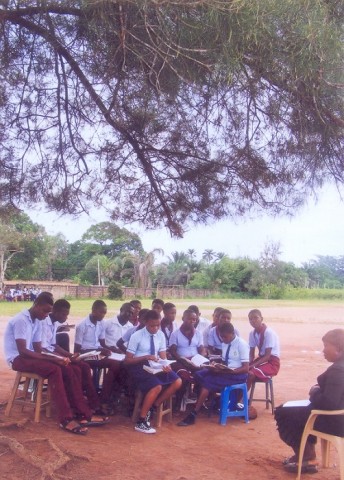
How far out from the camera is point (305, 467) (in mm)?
4410

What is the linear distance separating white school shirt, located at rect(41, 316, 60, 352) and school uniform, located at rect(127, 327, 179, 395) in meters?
0.95

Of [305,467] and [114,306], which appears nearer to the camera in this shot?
[305,467]

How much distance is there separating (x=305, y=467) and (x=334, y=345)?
106 centimetres

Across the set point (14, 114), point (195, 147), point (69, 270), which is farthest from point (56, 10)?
point (69, 270)

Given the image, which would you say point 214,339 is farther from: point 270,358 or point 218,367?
point 218,367

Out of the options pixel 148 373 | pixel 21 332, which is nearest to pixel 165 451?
pixel 148 373

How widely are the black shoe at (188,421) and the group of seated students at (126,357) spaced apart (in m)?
0.01

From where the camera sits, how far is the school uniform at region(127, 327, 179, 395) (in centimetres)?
564

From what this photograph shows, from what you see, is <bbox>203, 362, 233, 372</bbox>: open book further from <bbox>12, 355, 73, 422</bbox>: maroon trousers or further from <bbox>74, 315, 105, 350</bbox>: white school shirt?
<bbox>12, 355, 73, 422</bbox>: maroon trousers

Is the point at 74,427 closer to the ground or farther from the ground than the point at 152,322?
closer to the ground

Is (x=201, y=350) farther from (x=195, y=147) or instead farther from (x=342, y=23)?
(x=342, y=23)

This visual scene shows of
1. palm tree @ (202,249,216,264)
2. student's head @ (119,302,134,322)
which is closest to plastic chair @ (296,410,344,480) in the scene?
student's head @ (119,302,134,322)

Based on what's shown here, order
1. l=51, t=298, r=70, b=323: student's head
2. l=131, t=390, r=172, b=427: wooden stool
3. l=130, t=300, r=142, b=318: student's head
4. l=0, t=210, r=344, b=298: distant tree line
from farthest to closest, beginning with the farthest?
l=0, t=210, r=344, b=298: distant tree line, l=130, t=300, r=142, b=318: student's head, l=51, t=298, r=70, b=323: student's head, l=131, t=390, r=172, b=427: wooden stool

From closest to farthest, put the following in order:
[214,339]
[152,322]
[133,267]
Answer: [152,322], [214,339], [133,267]
